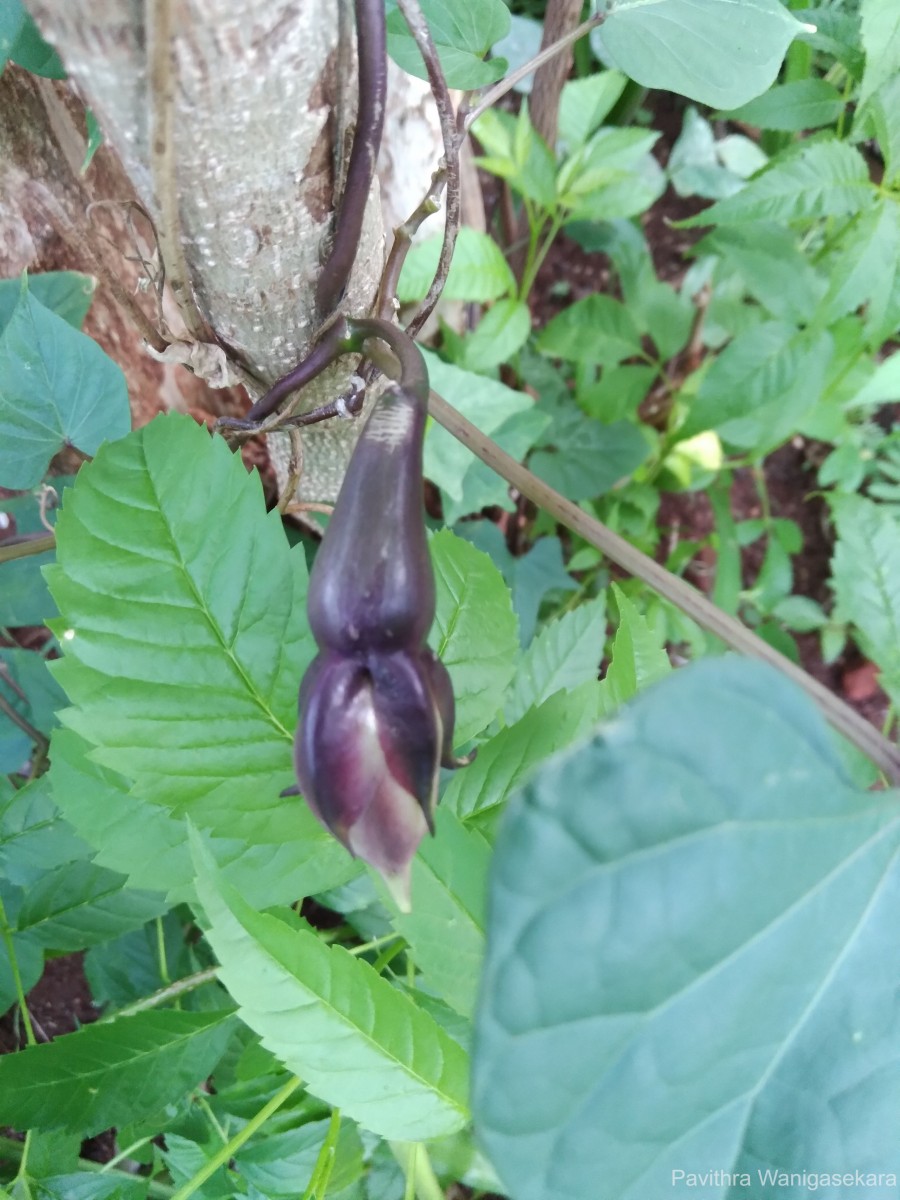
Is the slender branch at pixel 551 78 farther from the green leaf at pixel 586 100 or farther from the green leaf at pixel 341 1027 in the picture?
the green leaf at pixel 341 1027

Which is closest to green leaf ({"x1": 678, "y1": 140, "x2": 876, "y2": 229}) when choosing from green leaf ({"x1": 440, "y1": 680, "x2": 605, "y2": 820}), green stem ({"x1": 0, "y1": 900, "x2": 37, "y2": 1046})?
green leaf ({"x1": 440, "y1": 680, "x2": 605, "y2": 820})

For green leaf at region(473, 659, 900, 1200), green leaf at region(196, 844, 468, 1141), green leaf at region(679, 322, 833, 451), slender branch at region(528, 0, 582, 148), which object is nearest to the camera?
green leaf at region(473, 659, 900, 1200)

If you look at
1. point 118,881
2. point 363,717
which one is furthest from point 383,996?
point 118,881

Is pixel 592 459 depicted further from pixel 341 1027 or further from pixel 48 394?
pixel 341 1027

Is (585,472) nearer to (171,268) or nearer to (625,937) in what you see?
(171,268)

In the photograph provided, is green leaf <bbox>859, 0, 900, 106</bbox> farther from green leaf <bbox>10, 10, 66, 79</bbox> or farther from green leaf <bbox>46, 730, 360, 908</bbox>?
green leaf <bbox>46, 730, 360, 908</bbox>

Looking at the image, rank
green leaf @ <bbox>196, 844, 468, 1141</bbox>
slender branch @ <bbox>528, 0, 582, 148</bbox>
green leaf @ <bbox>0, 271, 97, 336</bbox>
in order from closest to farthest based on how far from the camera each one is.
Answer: green leaf @ <bbox>196, 844, 468, 1141</bbox>
green leaf @ <bbox>0, 271, 97, 336</bbox>
slender branch @ <bbox>528, 0, 582, 148</bbox>

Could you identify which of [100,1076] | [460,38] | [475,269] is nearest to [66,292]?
[460,38]
